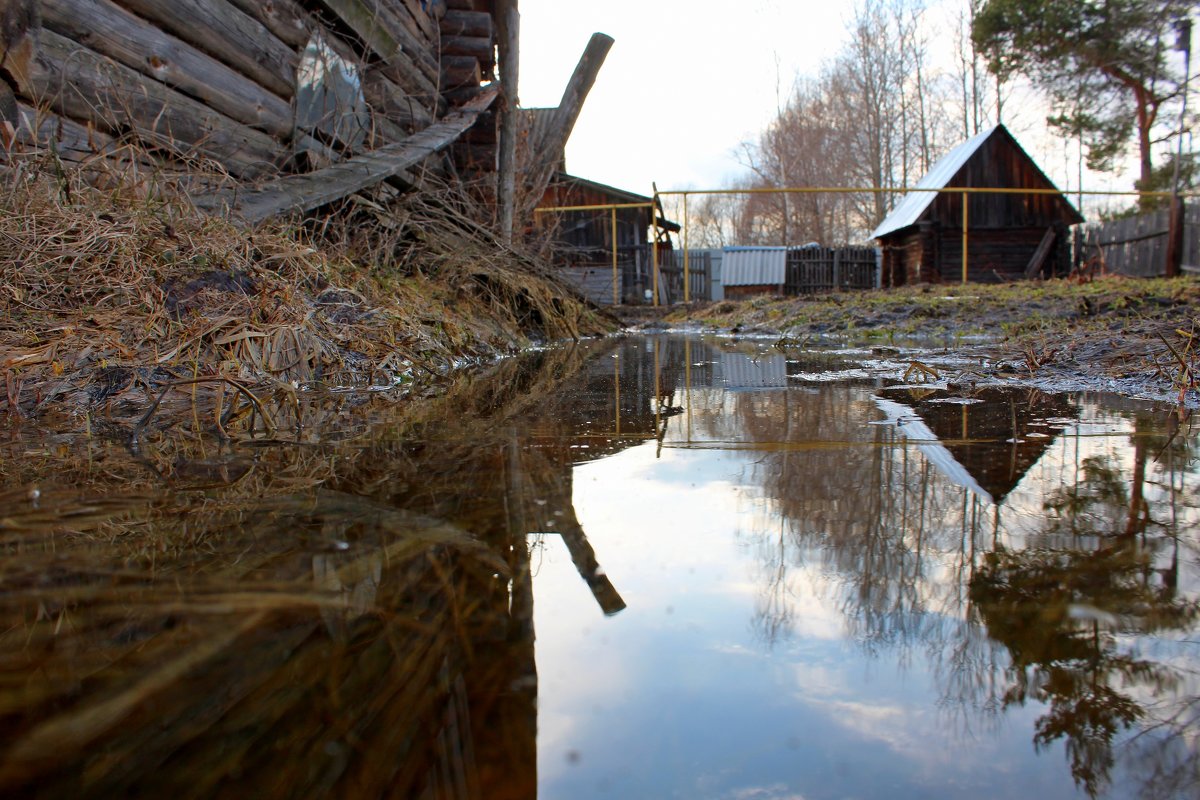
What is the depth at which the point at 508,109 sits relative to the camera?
7.24 metres

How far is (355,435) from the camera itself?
1.96 metres

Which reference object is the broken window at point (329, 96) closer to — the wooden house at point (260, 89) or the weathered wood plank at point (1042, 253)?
the wooden house at point (260, 89)

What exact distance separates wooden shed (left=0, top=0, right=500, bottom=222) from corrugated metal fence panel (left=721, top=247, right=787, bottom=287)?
18.9m

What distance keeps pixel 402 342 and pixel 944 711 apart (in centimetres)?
319

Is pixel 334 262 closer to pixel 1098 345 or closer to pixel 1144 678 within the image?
pixel 1098 345

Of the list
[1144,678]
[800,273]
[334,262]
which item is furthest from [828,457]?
[800,273]

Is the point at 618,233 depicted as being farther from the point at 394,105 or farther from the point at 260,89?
the point at 260,89

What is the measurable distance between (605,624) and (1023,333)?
4760 mm

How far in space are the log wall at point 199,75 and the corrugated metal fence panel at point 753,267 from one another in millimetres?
19481

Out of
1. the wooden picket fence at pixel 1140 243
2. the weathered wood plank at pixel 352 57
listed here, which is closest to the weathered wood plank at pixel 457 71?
the weathered wood plank at pixel 352 57

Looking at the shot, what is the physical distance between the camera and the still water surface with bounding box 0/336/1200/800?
2.00 feet

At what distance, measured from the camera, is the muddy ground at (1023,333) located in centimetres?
290

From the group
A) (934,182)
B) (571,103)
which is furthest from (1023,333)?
(934,182)

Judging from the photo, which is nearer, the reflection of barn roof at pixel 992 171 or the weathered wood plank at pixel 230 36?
the weathered wood plank at pixel 230 36
